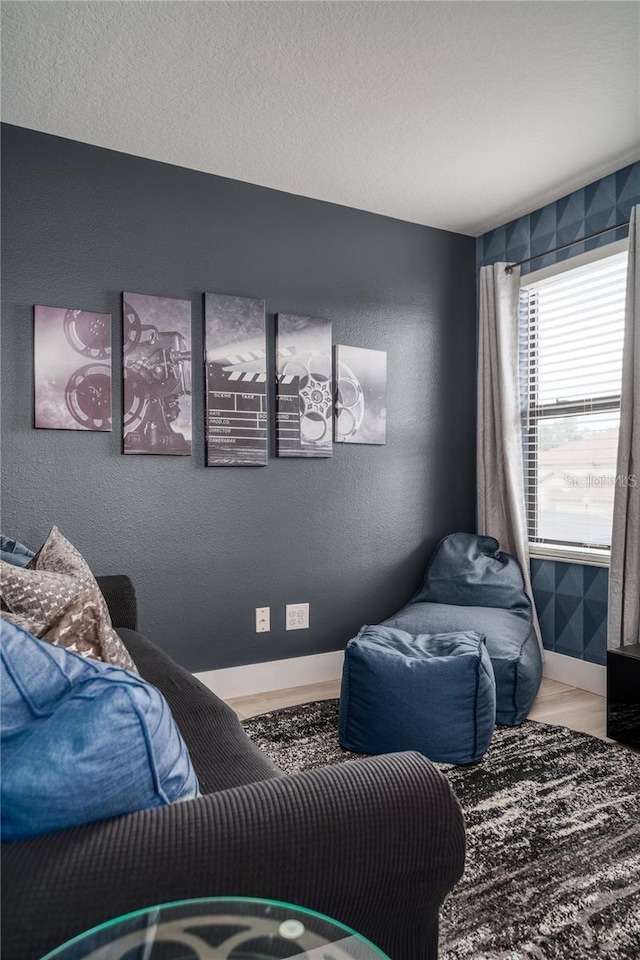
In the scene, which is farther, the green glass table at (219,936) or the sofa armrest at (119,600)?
the sofa armrest at (119,600)

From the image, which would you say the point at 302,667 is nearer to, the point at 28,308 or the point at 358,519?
the point at 358,519

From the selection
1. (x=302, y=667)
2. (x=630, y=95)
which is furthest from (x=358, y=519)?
(x=630, y=95)

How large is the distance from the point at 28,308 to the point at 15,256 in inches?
8.2

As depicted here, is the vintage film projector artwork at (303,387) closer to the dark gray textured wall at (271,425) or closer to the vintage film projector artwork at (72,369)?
the dark gray textured wall at (271,425)

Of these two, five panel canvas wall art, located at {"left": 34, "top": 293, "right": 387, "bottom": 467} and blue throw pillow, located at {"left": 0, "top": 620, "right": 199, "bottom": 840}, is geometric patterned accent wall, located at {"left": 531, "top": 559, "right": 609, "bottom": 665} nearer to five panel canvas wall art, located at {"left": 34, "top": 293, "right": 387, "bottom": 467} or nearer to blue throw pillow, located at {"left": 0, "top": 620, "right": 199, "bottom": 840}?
five panel canvas wall art, located at {"left": 34, "top": 293, "right": 387, "bottom": 467}

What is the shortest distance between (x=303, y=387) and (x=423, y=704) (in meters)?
1.66

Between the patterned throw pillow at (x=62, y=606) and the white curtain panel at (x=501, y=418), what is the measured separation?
7.77 ft

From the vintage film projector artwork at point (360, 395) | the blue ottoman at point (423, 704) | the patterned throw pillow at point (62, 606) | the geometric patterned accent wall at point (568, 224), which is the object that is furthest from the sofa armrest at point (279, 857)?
the geometric patterned accent wall at point (568, 224)

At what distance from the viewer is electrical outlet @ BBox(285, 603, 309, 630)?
3207mm

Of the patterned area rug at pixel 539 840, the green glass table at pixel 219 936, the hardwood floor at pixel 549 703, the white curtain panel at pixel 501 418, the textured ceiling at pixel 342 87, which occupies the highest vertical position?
the textured ceiling at pixel 342 87

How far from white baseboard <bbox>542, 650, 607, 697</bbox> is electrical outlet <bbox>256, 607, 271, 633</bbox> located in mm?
1504

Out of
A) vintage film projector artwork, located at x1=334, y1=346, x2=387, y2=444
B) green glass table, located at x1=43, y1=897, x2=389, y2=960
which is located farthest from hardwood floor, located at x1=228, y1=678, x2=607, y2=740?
green glass table, located at x1=43, y1=897, x2=389, y2=960

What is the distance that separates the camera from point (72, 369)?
267cm

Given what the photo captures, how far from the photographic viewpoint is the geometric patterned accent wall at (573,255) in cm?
304
